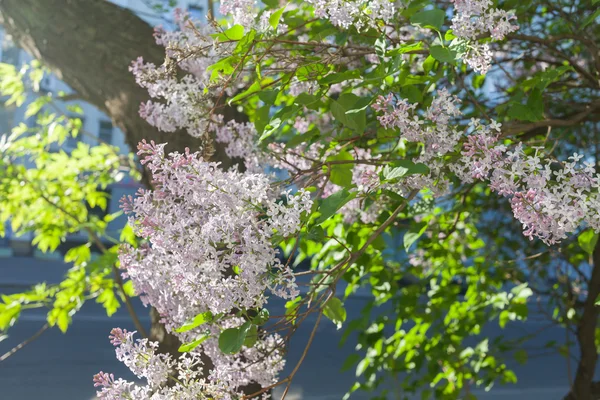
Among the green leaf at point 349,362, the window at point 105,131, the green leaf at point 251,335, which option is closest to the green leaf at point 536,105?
the green leaf at point 251,335

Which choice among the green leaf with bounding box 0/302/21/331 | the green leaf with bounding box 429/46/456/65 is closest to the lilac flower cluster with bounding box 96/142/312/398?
the green leaf with bounding box 429/46/456/65

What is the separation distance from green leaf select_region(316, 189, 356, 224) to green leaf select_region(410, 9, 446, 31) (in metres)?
0.39

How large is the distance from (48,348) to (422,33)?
8.34 m

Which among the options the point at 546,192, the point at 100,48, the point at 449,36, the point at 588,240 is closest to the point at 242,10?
the point at 449,36

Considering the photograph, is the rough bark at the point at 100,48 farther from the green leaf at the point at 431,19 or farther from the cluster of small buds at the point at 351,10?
the green leaf at the point at 431,19

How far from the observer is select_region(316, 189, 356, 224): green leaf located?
126 cm

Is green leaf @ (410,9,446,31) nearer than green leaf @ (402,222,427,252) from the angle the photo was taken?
Yes

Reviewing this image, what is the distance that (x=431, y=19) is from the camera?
52.1 inches

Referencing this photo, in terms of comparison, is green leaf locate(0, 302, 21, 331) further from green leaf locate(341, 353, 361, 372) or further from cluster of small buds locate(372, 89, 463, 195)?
cluster of small buds locate(372, 89, 463, 195)

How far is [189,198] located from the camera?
1.37m

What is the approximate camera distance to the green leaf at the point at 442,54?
129 centimetres

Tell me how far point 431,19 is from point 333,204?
0.44 meters

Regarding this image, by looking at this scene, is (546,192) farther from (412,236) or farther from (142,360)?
(142,360)

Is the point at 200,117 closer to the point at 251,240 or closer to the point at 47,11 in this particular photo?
the point at 251,240
